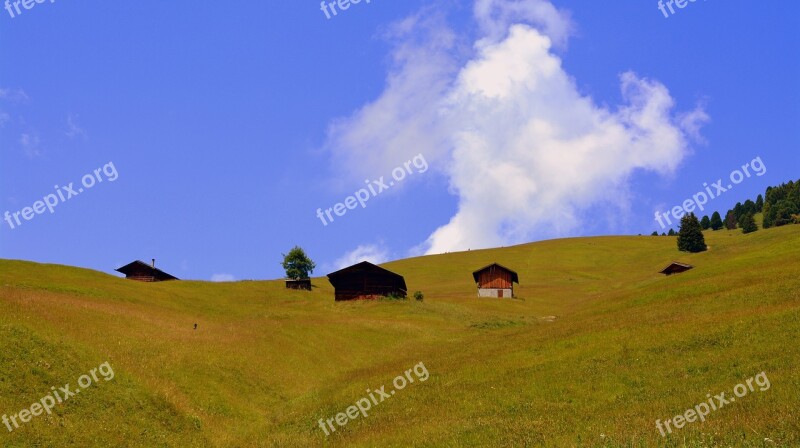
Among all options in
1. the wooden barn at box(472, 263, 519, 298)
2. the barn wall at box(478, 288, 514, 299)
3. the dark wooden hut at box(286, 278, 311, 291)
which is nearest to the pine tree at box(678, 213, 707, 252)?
the wooden barn at box(472, 263, 519, 298)

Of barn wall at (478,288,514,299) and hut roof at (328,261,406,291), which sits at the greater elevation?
hut roof at (328,261,406,291)

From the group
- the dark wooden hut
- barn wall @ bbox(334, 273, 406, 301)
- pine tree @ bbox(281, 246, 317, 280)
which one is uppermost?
pine tree @ bbox(281, 246, 317, 280)

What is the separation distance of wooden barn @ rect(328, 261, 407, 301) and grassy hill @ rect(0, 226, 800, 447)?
31.3 metres

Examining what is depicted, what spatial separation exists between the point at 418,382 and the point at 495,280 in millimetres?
74995

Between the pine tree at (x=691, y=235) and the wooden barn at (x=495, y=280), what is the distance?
191ft

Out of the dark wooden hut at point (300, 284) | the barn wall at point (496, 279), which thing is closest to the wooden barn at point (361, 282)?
the dark wooden hut at point (300, 284)

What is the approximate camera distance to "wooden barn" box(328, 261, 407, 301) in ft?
282

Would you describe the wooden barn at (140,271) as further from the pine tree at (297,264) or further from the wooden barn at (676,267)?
the wooden barn at (676,267)

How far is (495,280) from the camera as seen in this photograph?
4035 inches

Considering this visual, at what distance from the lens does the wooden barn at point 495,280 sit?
102m

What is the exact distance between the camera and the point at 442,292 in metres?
112

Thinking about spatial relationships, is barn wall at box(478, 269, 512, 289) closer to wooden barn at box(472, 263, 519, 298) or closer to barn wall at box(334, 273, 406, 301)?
wooden barn at box(472, 263, 519, 298)

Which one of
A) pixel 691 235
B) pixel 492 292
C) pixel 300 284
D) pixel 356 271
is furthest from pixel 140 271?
pixel 691 235

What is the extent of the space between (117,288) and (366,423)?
49.3 metres
